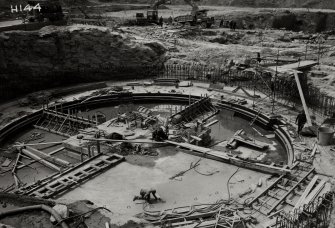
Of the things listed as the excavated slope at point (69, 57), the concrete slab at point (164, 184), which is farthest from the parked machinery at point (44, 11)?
the concrete slab at point (164, 184)

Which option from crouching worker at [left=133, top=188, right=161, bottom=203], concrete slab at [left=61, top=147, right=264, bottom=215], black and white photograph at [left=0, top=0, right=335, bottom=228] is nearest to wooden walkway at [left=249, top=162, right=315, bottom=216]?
black and white photograph at [left=0, top=0, right=335, bottom=228]

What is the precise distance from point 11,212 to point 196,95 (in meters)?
15.1

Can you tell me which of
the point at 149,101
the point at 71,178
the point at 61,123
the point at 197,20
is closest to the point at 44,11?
the point at 149,101

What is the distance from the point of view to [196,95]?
23.6m

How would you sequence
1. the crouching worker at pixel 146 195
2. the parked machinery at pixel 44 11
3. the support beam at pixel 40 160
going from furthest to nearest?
the parked machinery at pixel 44 11, the support beam at pixel 40 160, the crouching worker at pixel 146 195

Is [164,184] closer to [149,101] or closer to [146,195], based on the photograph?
[146,195]

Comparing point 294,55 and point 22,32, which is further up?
point 22,32

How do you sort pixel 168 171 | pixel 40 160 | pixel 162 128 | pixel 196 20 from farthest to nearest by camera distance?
pixel 196 20 < pixel 162 128 < pixel 40 160 < pixel 168 171

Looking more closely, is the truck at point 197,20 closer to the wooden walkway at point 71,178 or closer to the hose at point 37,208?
the wooden walkway at point 71,178

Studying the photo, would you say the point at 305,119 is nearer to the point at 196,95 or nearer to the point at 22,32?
the point at 196,95

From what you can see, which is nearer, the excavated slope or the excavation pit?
the excavation pit

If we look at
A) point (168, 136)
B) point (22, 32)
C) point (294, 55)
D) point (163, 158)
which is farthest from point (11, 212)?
point (294, 55)

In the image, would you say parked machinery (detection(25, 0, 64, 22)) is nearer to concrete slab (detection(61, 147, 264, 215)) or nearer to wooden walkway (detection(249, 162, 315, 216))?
concrete slab (detection(61, 147, 264, 215))

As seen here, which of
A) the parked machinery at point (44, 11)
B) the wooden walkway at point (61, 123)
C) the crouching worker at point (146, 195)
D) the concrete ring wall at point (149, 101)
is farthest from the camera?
the parked machinery at point (44, 11)
